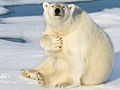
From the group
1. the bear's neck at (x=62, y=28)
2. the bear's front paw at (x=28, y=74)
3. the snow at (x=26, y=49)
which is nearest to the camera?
the bear's neck at (x=62, y=28)

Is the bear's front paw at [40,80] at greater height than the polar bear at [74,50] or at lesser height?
lesser

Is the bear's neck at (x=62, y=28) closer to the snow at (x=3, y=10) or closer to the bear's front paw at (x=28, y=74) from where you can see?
the bear's front paw at (x=28, y=74)

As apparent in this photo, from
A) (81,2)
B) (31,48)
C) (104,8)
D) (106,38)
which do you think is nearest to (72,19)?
(106,38)

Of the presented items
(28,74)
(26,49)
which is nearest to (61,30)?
(28,74)

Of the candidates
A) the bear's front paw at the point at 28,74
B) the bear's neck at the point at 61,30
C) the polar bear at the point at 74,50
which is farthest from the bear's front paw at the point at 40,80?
the bear's neck at the point at 61,30

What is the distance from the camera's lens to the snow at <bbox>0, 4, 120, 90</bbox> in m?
3.78

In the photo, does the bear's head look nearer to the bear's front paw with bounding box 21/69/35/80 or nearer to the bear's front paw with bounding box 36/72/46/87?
the bear's front paw with bounding box 36/72/46/87

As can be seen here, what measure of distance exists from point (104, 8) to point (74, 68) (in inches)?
298

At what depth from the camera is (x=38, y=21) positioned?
9.36 metres

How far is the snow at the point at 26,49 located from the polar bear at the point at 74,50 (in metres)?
0.11

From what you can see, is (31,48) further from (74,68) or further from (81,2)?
(81,2)

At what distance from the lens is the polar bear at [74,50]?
11.6 ft

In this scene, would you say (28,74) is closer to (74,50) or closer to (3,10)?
(74,50)

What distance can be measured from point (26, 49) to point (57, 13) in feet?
8.75
